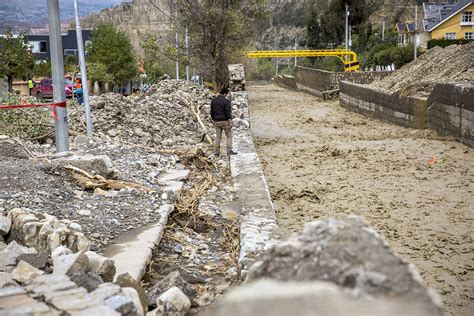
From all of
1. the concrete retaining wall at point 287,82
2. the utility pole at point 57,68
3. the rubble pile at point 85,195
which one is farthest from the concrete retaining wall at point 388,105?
the concrete retaining wall at point 287,82

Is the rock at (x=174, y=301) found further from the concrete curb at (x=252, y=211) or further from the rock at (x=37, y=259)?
the rock at (x=37, y=259)

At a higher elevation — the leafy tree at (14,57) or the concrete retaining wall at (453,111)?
the leafy tree at (14,57)

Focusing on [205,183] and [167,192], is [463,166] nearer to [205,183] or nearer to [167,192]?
[205,183]

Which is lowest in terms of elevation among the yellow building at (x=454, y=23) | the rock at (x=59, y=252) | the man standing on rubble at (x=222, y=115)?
the rock at (x=59, y=252)

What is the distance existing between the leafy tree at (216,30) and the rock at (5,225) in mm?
19184

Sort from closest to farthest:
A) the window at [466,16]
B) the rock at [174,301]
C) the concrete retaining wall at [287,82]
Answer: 1. the rock at [174,301]
2. the concrete retaining wall at [287,82]
3. the window at [466,16]

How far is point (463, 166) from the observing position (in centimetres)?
1013

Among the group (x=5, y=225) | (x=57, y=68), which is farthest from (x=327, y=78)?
(x=5, y=225)

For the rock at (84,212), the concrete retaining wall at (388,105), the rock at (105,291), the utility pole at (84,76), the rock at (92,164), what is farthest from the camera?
the concrete retaining wall at (388,105)

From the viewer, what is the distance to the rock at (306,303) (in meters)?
1.31

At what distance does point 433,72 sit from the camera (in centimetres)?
1805

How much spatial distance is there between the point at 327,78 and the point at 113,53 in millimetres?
21190

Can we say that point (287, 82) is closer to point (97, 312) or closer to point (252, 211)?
point (252, 211)

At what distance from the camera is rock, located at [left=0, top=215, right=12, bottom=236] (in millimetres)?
4840
